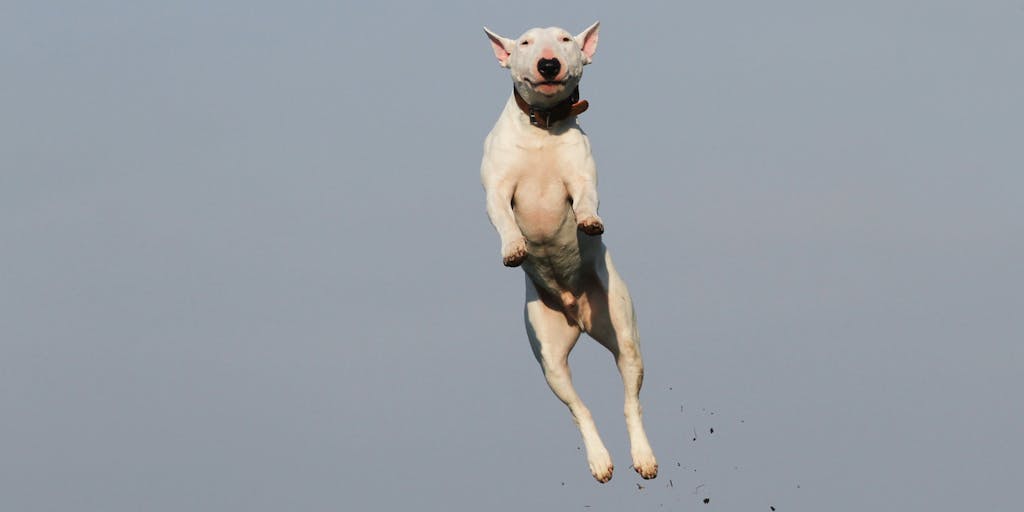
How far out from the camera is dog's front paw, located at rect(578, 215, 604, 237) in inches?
1453

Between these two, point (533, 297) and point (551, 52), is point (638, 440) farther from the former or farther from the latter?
point (551, 52)

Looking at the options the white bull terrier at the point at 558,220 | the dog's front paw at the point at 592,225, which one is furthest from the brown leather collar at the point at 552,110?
the dog's front paw at the point at 592,225

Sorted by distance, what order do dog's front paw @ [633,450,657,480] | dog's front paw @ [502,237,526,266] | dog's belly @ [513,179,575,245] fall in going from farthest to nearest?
1. dog's front paw @ [633,450,657,480]
2. dog's belly @ [513,179,575,245]
3. dog's front paw @ [502,237,526,266]

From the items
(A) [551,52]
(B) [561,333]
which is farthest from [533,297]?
(A) [551,52]

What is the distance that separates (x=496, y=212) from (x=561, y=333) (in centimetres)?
232

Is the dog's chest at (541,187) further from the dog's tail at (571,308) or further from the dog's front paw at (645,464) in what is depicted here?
the dog's front paw at (645,464)

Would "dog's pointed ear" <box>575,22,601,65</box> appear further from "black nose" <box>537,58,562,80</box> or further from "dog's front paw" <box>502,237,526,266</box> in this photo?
"dog's front paw" <box>502,237,526,266</box>

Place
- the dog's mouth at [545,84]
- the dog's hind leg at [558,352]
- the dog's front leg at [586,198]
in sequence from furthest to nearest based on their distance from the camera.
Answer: the dog's hind leg at [558,352], the dog's mouth at [545,84], the dog's front leg at [586,198]

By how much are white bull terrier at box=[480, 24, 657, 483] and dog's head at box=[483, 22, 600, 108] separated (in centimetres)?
1

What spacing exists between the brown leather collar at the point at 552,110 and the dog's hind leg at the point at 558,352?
2.15 meters

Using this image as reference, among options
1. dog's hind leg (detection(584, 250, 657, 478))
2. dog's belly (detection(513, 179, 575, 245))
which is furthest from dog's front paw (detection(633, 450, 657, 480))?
dog's belly (detection(513, 179, 575, 245))

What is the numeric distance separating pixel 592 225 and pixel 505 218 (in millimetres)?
1208

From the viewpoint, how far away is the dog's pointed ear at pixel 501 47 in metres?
38.5

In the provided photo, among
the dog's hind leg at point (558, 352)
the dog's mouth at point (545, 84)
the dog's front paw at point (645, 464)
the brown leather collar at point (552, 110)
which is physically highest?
the dog's mouth at point (545, 84)
